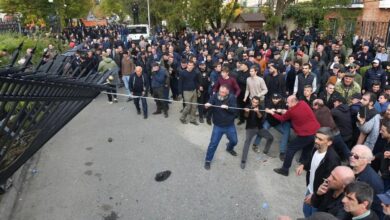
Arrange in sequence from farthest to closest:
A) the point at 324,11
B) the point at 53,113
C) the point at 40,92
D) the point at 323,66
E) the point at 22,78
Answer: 1. the point at 324,11
2. the point at 323,66
3. the point at 53,113
4. the point at 40,92
5. the point at 22,78

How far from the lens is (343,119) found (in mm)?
5969

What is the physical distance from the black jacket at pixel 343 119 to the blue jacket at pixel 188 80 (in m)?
3.87

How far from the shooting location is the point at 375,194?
3324mm

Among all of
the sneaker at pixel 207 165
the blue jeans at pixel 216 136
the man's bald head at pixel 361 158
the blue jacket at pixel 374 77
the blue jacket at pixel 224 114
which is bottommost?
the sneaker at pixel 207 165

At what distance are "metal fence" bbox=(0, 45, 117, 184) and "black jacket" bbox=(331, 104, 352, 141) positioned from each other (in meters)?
4.29

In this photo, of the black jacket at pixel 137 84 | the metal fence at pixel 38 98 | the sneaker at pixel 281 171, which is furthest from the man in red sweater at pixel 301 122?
the black jacket at pixel 137 84

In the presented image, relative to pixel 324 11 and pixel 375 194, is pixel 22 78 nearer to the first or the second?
pixel 375 194

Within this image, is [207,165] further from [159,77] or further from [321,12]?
[321,12]

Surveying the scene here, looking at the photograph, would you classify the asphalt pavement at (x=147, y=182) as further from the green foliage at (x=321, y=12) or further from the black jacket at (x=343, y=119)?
the green foliage at (x=321, y=12)

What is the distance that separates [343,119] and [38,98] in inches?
206

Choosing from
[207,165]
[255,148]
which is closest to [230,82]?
[255,148]

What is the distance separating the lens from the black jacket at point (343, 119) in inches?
235

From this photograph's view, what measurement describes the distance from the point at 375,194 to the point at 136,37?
24.2 meters

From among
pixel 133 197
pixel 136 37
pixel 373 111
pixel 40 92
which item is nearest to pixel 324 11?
pixel 136 37
